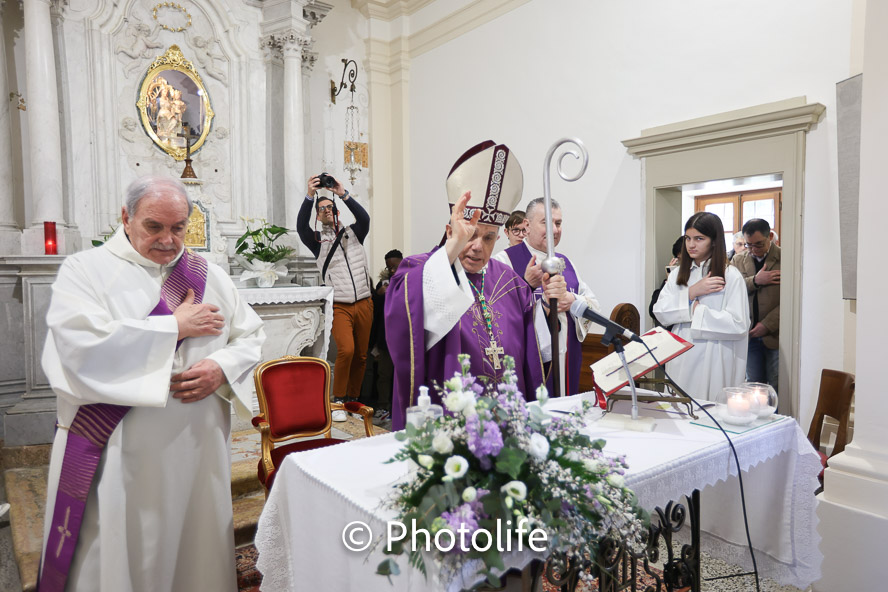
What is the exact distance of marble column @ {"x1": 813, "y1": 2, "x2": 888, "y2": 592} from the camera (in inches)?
91.1

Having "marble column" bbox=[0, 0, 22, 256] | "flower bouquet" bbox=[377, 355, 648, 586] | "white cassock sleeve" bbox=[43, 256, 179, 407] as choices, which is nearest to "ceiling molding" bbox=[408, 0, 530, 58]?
"marble column" bbox=[0, 0, 22, 256]

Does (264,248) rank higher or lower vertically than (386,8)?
lower

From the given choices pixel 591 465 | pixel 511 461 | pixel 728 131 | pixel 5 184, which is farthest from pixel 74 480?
pixel 728 131

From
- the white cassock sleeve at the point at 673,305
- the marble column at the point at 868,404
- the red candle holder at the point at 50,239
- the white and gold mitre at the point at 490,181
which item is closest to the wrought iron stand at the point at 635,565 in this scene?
the marble column at the point at 868,404

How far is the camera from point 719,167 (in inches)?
185

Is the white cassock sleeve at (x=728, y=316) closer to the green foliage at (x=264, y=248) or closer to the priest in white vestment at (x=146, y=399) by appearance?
→ the priest in white vestment at (x=146, y=399)

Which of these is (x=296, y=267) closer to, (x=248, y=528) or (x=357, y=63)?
(x=357, y=63)

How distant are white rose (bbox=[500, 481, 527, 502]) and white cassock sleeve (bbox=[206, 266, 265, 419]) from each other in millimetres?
1528

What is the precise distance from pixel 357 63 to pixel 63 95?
3.68 meters

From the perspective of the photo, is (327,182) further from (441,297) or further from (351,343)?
(441,297)

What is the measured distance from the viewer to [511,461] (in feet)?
4.31

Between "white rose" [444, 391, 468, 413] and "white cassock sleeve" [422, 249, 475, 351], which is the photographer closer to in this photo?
"white cassock sleeve" [422, 249, 475, 351]

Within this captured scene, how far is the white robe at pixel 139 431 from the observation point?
2160 mm

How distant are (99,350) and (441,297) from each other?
1239mm
